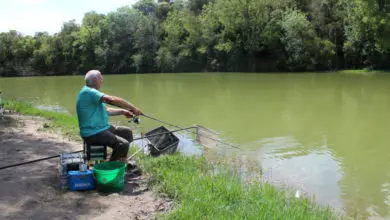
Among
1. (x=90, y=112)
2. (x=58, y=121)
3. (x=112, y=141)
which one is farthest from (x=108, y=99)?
(x=58, y=121)

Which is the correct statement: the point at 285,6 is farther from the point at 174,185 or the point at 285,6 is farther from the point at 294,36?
the point at 174,185

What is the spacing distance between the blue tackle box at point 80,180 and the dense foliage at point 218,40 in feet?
111

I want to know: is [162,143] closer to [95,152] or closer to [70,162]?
[95,152]

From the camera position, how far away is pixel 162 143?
24.5 ft

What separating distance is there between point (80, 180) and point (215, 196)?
5.41ft

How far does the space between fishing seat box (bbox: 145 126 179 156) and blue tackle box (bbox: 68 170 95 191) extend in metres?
1.88

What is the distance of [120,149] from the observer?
528 cm

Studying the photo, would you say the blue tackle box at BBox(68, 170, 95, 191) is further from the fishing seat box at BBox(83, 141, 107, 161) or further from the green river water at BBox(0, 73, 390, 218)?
the green river water at BBox(0, 73, 390, 218)

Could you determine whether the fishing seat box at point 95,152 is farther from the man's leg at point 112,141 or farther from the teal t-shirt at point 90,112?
the teal t-shirt at point 90,112

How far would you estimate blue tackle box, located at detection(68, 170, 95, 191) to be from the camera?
473 cm

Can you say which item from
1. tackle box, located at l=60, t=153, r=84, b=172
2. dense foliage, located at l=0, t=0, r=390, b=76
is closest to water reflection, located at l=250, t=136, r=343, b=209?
tackle box, located at l=60, t=153, r=84, b=172

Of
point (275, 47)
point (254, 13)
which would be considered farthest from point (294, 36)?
point (254, 13)

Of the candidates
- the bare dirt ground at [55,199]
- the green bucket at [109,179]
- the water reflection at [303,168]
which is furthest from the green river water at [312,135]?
the green bucket at [109,179]

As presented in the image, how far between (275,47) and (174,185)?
38.8 meters
